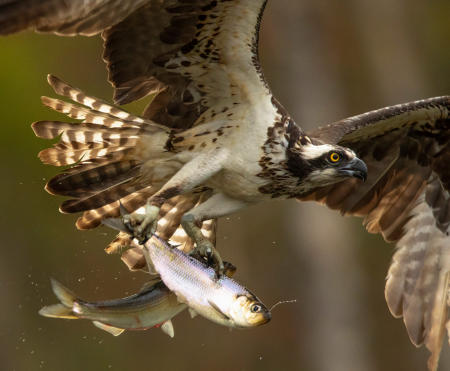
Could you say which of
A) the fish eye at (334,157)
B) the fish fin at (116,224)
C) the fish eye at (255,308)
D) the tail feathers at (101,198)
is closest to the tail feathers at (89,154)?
the tail feathers at (101,198)

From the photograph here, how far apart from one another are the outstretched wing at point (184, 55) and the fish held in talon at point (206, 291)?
5.17ft

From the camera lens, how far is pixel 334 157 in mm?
10055

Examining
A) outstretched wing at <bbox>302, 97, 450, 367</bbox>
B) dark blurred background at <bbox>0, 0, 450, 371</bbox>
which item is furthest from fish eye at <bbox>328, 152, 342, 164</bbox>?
dark blurred background at <bbox>0, 0, 450, 371</bbox>

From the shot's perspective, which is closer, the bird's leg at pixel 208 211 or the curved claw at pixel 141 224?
the curved claw at pixel 141 224

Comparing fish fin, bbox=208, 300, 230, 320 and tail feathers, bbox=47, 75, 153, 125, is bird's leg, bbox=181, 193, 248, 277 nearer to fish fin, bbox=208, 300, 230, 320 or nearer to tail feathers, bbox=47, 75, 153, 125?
tail feathers, bbox=47, 75, 153, 125

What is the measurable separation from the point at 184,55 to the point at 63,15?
181 centimetres

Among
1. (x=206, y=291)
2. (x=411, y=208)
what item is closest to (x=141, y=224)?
(x=206, y=291)

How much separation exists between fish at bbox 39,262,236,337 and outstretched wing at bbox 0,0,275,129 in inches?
70.9

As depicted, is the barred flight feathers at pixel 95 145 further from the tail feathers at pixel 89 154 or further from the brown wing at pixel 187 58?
the brown wing at pixel 187 58

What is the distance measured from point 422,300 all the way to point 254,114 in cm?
292

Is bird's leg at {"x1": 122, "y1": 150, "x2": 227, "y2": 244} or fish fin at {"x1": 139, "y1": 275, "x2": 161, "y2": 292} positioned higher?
bird's leg at {"x1": 122, "y1": 150, "x2": 227, "y2": 244}

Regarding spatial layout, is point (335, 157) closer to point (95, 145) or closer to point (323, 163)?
point (323, 163)

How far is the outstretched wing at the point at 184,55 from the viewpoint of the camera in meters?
9.16

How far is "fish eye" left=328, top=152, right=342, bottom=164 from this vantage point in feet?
32.9
